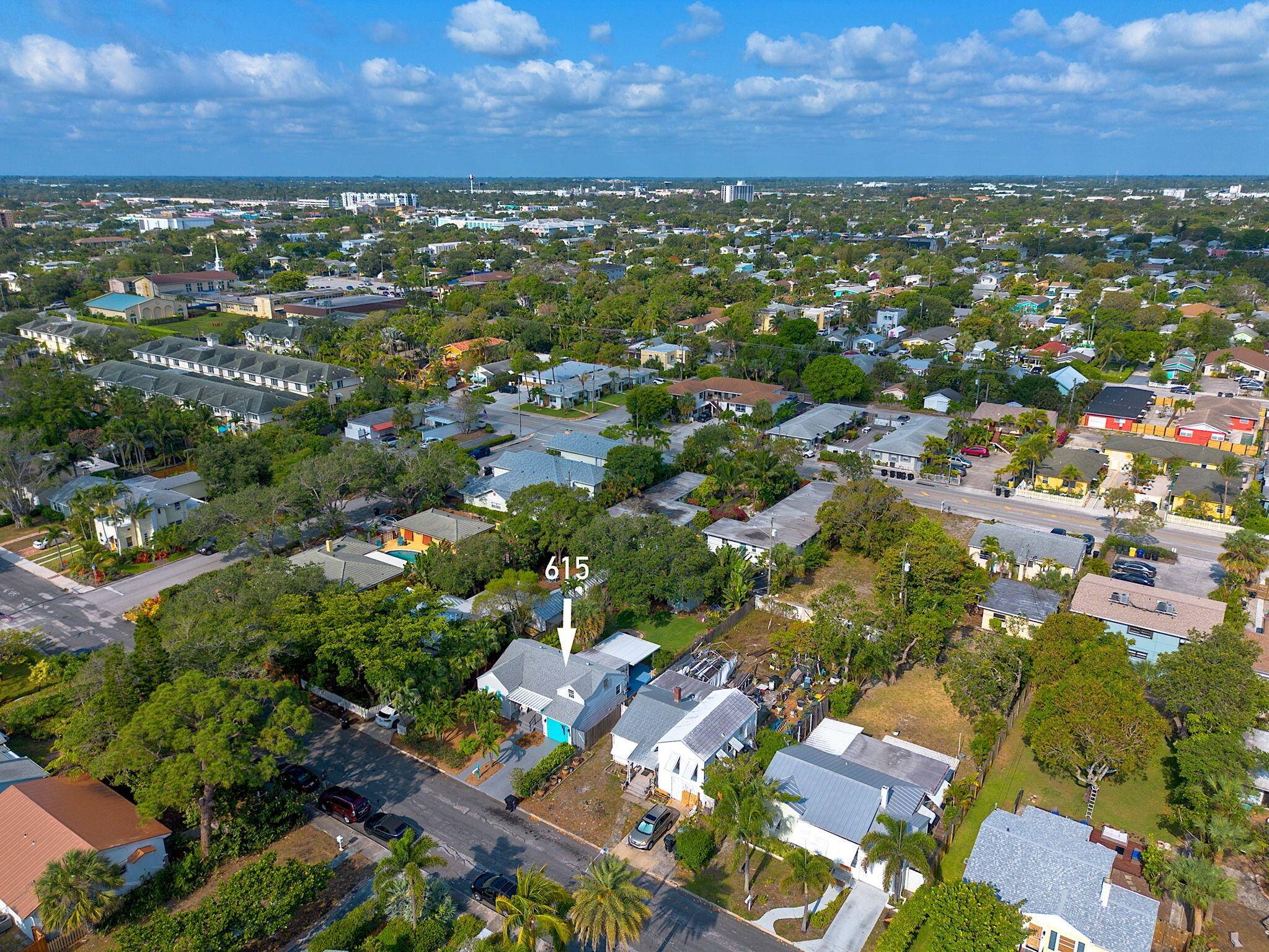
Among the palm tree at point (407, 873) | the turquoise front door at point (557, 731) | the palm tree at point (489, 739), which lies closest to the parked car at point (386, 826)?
the palm tree at point (489, 739)

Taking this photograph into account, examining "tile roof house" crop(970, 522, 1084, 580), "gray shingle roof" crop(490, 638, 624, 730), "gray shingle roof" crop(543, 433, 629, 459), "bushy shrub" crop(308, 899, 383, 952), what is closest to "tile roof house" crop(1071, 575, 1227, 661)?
"tile roof house" crop(970, 522, 1084, 580)

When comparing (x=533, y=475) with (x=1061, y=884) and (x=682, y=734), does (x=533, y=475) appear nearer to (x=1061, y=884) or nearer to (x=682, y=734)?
(x=682, y=734)

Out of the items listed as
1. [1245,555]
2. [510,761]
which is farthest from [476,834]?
[1245,555]

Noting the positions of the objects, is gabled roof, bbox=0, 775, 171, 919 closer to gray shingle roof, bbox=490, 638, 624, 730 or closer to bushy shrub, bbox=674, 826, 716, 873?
gray shingle roof, bbox=490, 638, 624, 730

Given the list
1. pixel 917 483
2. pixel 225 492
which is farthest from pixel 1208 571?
pixel 225 492

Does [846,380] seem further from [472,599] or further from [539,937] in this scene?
[539,937]

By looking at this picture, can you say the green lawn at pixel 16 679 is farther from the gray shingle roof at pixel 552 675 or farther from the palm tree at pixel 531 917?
the palm tree at pixel 531 917

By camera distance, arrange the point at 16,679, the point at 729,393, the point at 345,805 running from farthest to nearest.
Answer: the point at 729,393, the point at 16,679, the point at 345,805
